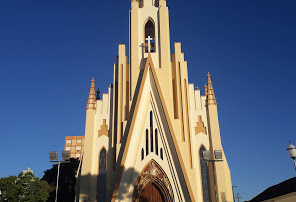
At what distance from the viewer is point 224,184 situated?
2055cm

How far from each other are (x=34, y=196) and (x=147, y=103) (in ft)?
62.9

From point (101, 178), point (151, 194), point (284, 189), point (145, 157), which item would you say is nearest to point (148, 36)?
point (145, 157)

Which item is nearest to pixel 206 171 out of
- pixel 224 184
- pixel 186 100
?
pixel 224 184

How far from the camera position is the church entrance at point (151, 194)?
64.2ft

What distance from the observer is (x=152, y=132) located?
2103 cm

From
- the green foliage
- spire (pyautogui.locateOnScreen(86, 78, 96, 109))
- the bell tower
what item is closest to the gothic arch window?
the bell tower

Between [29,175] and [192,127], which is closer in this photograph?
[192,127]

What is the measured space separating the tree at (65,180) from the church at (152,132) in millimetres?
18189

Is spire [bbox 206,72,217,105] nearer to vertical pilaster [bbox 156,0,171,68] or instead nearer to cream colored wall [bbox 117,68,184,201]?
vertical pilaster [bbox 156,0,171,68]

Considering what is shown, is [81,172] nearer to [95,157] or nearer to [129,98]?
[95,157]

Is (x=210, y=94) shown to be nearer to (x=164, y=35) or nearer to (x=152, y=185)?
(x=164, y=35)

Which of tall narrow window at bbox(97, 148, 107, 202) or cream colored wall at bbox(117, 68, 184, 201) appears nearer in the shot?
cream colored wall at bbox(117, 68, 184, 201)

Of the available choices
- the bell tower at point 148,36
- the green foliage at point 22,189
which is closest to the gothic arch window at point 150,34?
the bell tower at point 148,36

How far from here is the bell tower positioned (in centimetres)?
2406
